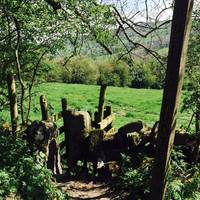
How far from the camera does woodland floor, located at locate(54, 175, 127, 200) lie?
10626mm

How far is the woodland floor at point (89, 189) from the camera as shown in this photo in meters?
10.6

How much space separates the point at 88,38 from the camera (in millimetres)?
12453

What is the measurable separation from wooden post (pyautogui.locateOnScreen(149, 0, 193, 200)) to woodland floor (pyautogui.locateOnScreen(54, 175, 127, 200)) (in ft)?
9.35

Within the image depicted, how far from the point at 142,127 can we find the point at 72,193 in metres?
3.13

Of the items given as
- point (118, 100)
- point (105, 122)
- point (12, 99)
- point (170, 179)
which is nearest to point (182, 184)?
point (170, 179)

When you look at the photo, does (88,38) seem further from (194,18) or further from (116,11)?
(194,18)

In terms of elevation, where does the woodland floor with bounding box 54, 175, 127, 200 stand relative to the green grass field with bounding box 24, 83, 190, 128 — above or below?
above

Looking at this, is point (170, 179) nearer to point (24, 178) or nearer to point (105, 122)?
point (24, 178)

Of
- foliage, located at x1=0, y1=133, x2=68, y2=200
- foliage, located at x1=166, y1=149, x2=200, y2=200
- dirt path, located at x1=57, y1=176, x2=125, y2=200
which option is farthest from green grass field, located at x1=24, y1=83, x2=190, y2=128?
foliage, located at x1=0, y1=133, x2=68, y2=200

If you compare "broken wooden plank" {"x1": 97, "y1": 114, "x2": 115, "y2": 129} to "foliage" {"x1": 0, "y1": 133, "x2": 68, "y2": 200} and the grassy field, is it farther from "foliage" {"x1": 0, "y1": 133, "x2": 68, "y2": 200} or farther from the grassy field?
the grassy field

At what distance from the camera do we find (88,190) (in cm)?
1123

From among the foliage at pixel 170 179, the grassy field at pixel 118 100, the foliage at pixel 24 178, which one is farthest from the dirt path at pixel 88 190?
the grassy field at pixel 118 100

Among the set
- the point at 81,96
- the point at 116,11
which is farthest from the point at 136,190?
the point at 81,96

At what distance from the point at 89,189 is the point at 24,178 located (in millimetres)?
3168
